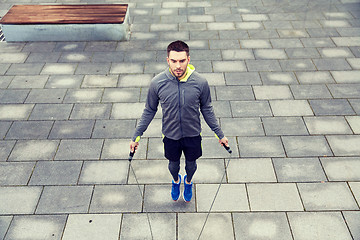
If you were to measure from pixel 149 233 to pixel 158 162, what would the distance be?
1251 millimetres

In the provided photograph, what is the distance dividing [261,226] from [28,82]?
557 centimetres

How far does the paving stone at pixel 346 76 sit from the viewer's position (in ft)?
22.8

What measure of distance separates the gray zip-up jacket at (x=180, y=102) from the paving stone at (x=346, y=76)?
434 centimetres

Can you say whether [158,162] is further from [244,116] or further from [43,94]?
[43,94]

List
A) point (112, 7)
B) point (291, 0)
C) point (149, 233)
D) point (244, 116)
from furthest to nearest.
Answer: point (291, 0) < point (112, 7) < point (244, 116) < point (149, 233)

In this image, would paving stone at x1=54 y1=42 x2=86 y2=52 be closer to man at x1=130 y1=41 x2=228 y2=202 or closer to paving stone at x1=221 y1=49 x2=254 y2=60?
paving stone at x1=221 y1=49 x2=254 y2=60

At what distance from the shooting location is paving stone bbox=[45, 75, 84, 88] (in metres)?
6.96

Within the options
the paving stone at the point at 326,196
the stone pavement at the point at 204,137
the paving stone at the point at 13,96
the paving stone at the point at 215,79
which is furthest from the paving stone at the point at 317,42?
the paving stone at the point at 13,96

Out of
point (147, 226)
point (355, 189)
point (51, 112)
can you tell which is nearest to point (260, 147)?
point (355, 189)

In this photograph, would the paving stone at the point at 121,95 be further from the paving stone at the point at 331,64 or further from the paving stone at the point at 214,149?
the paving stone at the point at 331,64

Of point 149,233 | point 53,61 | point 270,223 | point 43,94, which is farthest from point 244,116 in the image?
point 53,61

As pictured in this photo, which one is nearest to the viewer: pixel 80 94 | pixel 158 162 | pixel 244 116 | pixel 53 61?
pixel 158 162

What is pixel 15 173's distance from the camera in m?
5.08

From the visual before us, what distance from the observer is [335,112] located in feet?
20.0
